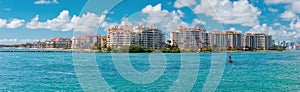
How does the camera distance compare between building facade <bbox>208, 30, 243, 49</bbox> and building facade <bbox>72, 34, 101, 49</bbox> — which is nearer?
building facade <bbox>72, 34, 101, 49</bbox>

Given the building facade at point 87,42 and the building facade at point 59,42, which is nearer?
the building facade at point 87,42

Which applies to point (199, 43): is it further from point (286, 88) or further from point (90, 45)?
point (286, 88)

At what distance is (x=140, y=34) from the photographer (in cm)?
4819

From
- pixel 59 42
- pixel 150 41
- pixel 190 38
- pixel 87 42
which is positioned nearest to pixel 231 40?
pixel 190 38

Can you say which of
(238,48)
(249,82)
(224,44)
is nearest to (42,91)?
(249,82)

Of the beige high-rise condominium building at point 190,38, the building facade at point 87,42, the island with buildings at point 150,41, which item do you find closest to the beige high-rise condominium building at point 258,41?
the island with buildings at point 150,41

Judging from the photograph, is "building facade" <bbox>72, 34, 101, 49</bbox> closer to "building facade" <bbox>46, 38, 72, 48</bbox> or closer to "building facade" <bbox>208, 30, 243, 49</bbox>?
"building facade" <bbox>208, 30, 243, 49</bbox>

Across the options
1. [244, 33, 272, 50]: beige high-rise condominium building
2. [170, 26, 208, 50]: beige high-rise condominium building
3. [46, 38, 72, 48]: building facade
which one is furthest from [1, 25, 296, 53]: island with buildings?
[46, 38, 72, 48]: building facade

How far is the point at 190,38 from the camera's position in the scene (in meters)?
54.5

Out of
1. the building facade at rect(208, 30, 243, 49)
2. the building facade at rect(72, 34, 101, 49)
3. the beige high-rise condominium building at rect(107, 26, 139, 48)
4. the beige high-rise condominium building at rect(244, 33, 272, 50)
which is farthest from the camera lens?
the beige high-rise condominium building at rect(244, 33, 272, 50)

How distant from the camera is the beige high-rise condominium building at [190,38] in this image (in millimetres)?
54344

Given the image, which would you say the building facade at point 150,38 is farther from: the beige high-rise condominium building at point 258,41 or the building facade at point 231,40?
the beige high-rise condominium building at point 258,41

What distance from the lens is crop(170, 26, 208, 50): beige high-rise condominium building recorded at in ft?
178

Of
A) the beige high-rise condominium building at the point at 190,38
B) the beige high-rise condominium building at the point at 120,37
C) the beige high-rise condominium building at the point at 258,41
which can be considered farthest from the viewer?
the beige high-rise condominium building at the point at 258,41
